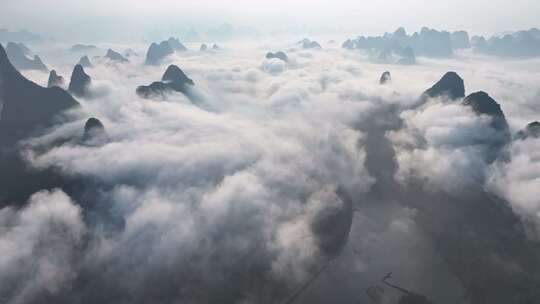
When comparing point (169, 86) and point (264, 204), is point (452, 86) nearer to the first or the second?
point (264, 204)

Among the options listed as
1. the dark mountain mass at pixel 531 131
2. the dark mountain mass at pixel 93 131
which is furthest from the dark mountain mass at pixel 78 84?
the dark mountain mass at pixel 531 131

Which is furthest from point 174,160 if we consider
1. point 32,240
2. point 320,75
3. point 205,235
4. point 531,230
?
point 320,75

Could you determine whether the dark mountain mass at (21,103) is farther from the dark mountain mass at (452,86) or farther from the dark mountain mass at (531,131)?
the dark mountain mass at (531,131)

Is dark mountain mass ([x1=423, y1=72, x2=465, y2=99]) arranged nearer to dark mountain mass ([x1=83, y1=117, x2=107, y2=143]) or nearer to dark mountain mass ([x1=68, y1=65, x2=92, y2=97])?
dark mountain mass ([x1=83, y1=117, x2=107, y2=143])

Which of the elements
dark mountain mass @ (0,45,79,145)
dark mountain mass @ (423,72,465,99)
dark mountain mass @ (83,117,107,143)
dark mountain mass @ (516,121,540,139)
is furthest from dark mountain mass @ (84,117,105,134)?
dark mountain mass @ (516,121,540,139)

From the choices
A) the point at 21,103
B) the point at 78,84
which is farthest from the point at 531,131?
the point at 78,84

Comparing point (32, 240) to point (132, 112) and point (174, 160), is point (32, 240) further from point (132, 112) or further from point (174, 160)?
point (132, 112)

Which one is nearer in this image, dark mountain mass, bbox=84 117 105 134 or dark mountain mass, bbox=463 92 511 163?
dark mountain mass, bbox=84 117 105 134
